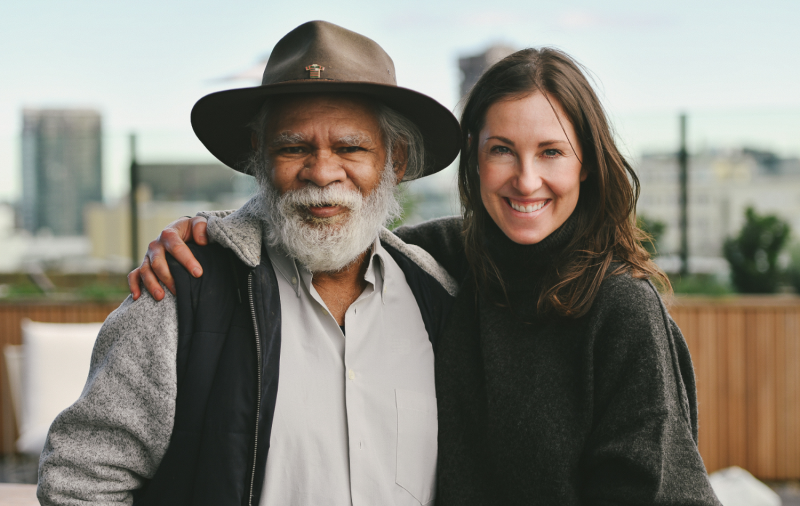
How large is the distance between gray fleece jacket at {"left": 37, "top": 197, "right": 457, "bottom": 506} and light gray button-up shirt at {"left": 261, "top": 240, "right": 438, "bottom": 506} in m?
0.27

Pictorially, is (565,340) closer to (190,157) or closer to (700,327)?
(700,327)

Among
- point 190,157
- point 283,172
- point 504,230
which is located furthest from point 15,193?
point 504,230

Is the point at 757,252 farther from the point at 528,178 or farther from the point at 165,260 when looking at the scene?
the point at 165,260

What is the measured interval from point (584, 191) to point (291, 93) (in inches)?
32.8

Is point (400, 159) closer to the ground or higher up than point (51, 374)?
higher up

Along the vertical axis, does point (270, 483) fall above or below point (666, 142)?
below

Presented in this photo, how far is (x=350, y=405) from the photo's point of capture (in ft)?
5.01

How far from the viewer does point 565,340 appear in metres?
1.54

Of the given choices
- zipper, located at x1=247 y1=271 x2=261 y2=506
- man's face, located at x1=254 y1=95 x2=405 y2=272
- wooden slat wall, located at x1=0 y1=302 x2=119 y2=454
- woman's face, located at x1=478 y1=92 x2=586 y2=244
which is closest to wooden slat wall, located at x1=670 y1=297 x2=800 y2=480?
woman's face, located at x1=478 y1=92 x2=586 y2=244

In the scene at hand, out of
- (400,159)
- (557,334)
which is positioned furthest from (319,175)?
(557,334)

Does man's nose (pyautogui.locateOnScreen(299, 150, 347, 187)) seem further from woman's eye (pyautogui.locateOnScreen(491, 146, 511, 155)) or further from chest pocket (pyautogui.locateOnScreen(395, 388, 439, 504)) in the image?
chest pocket (pyautogui.locateOnScreen(395, 388, 439, 504))

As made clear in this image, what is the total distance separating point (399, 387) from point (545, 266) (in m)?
0.50

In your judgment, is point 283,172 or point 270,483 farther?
point 283,172

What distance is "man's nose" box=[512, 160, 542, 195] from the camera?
1.56m
